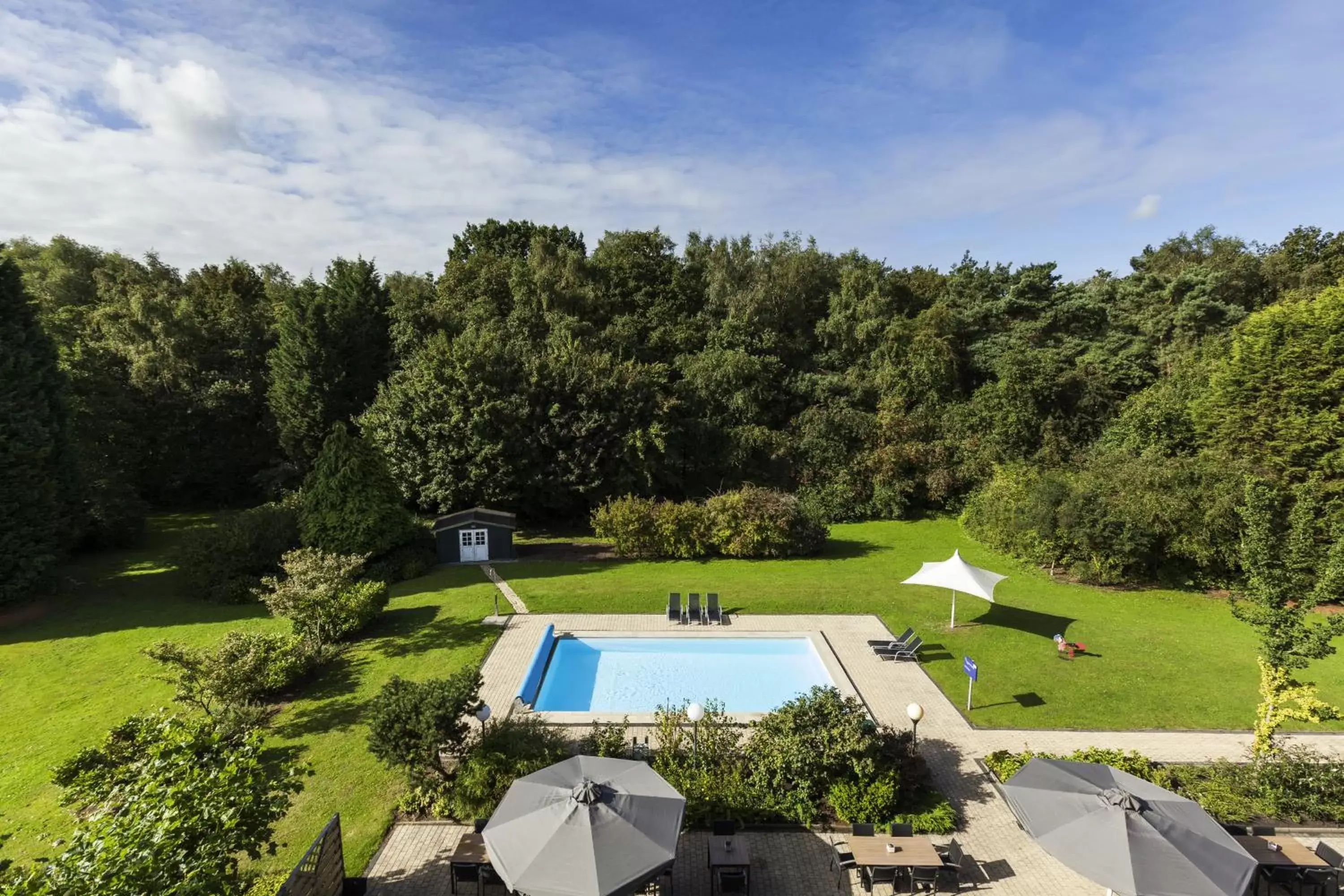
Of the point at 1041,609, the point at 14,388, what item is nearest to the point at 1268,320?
the point at 1041,609

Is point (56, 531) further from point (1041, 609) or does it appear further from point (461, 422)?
point (1041, 609)

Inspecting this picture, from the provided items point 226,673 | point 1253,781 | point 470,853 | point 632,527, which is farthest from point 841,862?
point 632,527

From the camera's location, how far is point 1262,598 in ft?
32.7

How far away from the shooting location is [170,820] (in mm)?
5223

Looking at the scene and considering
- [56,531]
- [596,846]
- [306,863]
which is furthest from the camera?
[56,531]

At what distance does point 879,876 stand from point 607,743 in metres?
4.59

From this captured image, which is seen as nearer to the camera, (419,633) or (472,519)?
(419,633)

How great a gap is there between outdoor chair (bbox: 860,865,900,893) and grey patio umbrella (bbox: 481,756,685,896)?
9.80 feet

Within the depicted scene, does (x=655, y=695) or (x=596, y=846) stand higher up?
(x=596, y=846)

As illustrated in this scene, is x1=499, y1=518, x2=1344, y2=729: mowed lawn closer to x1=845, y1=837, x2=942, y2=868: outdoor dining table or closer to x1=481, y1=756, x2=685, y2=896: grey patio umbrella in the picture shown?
x1=845, y1=837, x2=942, y2=868: outdoor dining table

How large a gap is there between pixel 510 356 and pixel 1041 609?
23.6 metres

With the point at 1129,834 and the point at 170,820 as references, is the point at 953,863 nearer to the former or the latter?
the point at 1129,834

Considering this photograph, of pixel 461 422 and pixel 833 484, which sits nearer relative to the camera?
pixel 461 422

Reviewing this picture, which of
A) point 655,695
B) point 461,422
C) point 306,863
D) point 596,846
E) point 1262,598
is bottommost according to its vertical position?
point 655,695
